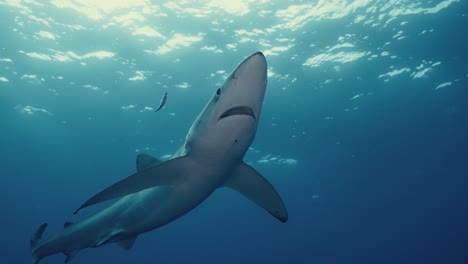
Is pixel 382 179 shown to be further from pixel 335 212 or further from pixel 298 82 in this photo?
pixel 298 82

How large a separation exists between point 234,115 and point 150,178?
5.61ft

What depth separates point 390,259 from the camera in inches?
3489

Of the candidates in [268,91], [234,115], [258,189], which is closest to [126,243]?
[258,189]

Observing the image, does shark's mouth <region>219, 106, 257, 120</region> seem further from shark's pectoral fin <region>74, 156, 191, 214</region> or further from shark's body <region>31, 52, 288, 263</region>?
shark's pectoral fin <region>74, 156, 191, 214</region>

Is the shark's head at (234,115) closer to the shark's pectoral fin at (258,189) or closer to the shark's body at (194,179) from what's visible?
the shark's body at (194,179)

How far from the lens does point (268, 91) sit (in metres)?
18.6

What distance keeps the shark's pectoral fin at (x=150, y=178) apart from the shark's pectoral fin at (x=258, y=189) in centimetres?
88

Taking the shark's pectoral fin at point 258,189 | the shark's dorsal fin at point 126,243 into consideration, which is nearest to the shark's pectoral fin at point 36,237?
the shark's dorsal fin at point 126,243

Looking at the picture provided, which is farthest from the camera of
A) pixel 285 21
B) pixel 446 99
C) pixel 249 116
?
pixel 446 99

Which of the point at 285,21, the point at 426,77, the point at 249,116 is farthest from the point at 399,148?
the point at 249,116

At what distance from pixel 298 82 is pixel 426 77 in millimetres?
7624

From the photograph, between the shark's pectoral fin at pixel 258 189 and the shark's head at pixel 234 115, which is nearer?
the shark's head at pixel 234 115

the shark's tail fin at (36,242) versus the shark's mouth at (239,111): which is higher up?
the shark's mouth at (239,111)

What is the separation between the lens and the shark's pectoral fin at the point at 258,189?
491 cm
